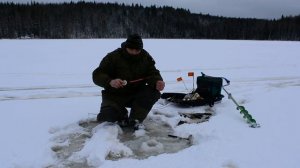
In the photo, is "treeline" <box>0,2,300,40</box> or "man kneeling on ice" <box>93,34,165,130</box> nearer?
"man kneeling on ice" <box>93,34,165,130</box>

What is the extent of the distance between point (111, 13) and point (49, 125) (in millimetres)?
77492

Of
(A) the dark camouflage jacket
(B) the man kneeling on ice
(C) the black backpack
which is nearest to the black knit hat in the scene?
(B) the man kneeling on ice

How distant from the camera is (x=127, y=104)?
17.4ft

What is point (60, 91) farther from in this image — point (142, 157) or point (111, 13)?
point (111, 13)

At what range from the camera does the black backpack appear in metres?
6.32

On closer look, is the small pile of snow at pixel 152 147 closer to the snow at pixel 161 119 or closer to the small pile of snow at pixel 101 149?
the snow at pixel 161 119

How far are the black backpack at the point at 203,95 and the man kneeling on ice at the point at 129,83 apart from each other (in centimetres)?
122

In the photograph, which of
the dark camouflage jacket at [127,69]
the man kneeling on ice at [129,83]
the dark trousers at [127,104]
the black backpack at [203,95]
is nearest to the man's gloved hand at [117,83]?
the man kneeling on ice at [129,83]

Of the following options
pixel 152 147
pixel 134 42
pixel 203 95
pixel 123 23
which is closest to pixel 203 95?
pixel 203 95

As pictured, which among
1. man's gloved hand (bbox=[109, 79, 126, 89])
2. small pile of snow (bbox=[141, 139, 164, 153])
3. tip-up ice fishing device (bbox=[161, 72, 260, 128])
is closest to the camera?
small pile of snow (bbox=[141, 139, 164, 153])

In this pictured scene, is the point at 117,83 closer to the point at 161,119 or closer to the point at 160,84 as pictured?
the point at 160,84

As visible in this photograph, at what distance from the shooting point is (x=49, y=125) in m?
5.08

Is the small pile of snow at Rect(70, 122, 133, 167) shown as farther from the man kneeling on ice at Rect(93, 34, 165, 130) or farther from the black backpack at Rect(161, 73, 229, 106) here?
the black backpack at Rect(161, 73, 229, 106)

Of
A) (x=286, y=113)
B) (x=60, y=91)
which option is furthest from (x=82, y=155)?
(x=60, y=91)
